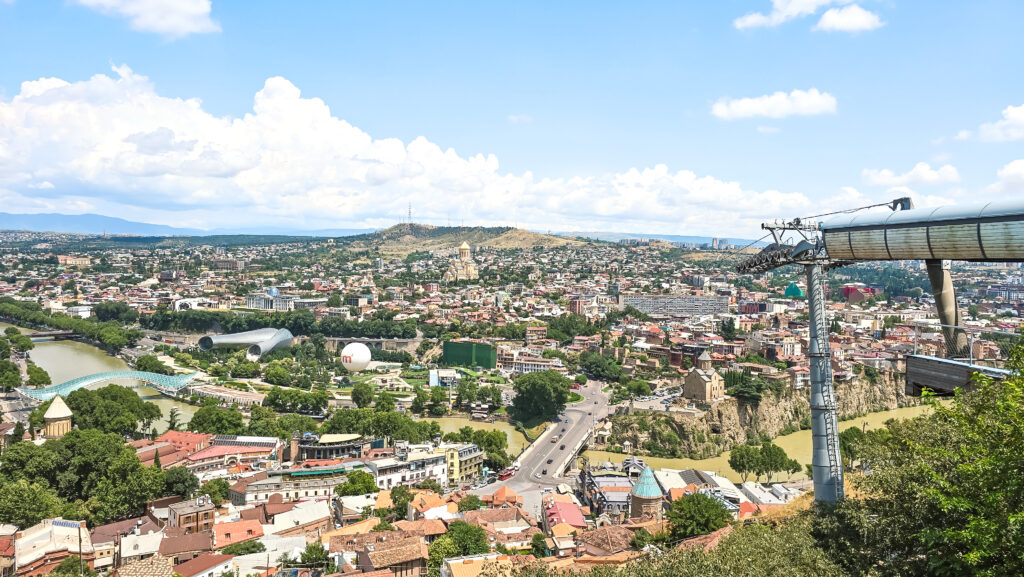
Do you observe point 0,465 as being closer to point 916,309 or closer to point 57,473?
point 57,473

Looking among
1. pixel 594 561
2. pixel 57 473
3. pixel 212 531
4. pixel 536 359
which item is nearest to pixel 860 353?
pixel 536 359

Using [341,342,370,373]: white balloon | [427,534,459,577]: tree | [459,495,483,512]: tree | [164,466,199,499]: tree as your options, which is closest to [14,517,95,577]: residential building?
[164,466,199,499]: tree

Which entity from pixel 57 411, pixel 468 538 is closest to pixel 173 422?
pixel 57 411

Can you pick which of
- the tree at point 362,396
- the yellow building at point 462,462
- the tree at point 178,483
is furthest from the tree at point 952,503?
the tree at point 362,396

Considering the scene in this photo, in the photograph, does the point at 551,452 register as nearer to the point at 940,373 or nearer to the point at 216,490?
the point at 216,490

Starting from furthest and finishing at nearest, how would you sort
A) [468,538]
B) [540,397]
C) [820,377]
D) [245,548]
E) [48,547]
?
[540,397] < [245,548] < [48,547] < [468,538] < [820,377]

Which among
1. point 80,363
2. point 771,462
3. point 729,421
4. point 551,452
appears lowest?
point 551,452
